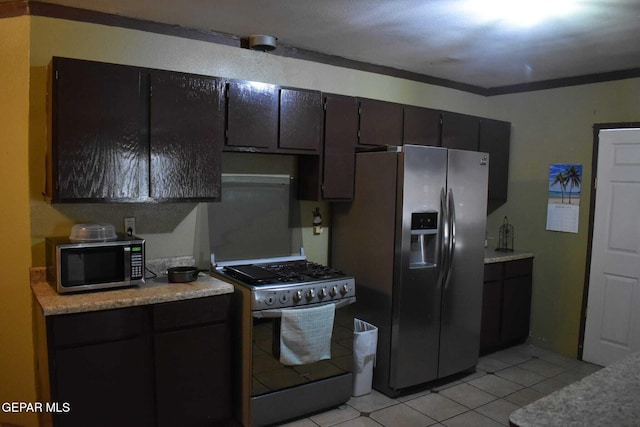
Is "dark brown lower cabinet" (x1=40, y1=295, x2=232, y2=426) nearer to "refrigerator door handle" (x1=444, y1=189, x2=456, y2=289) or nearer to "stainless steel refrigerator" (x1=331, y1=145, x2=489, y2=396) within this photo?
"stainless steel refrigerator" (x1=331, y1=145, x2=489, y2=396)

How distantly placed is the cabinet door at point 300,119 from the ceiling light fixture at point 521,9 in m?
1.20

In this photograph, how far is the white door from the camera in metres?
3.88

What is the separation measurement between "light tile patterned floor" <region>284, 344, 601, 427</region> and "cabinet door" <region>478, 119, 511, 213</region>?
1.55 meters

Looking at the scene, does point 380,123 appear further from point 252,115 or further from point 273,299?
point 273,299

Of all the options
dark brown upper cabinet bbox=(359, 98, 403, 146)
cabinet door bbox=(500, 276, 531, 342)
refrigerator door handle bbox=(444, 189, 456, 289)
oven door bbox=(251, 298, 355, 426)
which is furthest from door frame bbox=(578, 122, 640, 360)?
oven door bbox=(251, 298, 355, 426)

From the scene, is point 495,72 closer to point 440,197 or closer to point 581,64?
point 581,64

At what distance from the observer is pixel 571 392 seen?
1.54 metres

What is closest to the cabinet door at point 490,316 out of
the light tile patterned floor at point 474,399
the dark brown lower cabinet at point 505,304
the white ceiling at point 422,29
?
the dark brown lower cabinet at point 505,304

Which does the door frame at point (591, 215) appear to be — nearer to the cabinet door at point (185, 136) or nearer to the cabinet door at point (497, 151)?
the cabinet door at point (497, 151)

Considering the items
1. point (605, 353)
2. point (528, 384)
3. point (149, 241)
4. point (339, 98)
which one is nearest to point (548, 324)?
point (605, 353)

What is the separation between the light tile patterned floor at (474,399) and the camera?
308cm

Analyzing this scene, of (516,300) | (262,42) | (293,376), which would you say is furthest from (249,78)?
(516,300)

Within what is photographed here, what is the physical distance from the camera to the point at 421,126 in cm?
393

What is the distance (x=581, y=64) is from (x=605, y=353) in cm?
243
